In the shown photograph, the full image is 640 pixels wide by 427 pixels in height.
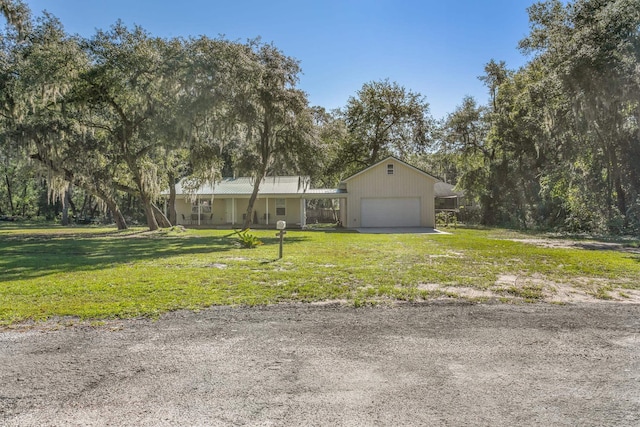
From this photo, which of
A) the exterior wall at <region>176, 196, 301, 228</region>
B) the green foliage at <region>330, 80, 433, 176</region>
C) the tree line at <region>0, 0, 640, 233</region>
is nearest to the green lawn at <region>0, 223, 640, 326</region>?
the tree line at <region>0, 0, 640, 233</region>

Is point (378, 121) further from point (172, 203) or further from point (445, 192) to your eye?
point (172, 203)

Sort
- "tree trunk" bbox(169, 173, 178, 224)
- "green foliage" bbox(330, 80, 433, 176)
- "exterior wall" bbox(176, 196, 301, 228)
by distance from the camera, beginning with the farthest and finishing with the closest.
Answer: "green foliage" bbox(330, 80, 433, 176)
"exterior wall" bbox(176, 196, 301, 228)
"tree trunk" bbox(169, 173, 178, 224)

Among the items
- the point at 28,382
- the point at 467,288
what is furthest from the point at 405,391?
the point at 467,288

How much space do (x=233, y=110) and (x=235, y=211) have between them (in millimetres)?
12575

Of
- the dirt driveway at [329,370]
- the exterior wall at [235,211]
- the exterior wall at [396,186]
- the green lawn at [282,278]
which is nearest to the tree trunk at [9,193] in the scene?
the exterior wall at [235,211]

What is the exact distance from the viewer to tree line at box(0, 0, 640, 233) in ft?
45.4

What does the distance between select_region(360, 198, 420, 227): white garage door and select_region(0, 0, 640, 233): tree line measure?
4.97m

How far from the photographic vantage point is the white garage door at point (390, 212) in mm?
23688

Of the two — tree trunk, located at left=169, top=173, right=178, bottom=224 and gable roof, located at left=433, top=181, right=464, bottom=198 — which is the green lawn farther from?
gable roof, located at left=433, top=181, right=464, bottom=198

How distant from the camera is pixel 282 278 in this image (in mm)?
7090

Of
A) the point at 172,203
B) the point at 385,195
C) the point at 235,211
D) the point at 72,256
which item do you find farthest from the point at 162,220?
the point at 385,195

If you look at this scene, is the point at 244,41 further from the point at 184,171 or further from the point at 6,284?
the point at 184,171

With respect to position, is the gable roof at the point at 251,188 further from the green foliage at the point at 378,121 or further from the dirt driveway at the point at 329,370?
the dirt driveway at the point at 329,370

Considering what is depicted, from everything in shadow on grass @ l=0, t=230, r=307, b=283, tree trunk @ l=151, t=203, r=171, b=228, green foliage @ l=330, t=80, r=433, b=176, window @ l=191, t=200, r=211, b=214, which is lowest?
shadow on grass @ l=0, t=230, r=307, b=283
